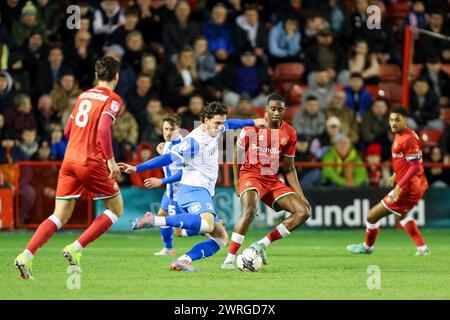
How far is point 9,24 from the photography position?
21.3 meters

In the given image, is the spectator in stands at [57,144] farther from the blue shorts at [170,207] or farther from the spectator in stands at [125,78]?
the blue shorts at [170,207]

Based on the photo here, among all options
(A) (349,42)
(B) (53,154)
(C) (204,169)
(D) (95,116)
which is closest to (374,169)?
(A) (349,42)

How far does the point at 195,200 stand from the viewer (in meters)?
11.4

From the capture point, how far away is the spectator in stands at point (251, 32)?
72.2 ft

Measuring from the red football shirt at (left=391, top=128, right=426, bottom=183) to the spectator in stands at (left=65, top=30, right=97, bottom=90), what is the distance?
26.1 ft

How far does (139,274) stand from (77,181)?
1.23 m

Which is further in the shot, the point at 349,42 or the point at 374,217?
the point at 349,42

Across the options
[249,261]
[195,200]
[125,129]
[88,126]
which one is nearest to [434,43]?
[125,129]

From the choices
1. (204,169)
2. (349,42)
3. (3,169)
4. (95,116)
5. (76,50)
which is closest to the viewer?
(95,116)

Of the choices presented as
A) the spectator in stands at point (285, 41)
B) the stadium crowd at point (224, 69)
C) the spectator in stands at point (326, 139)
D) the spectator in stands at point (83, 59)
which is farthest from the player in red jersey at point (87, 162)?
the spectator in stands at point (285, 41)

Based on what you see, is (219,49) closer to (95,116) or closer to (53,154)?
(53,154)

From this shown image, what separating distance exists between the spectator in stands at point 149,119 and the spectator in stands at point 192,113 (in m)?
0.51

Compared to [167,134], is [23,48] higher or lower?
higher

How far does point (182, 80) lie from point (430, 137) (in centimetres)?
498
